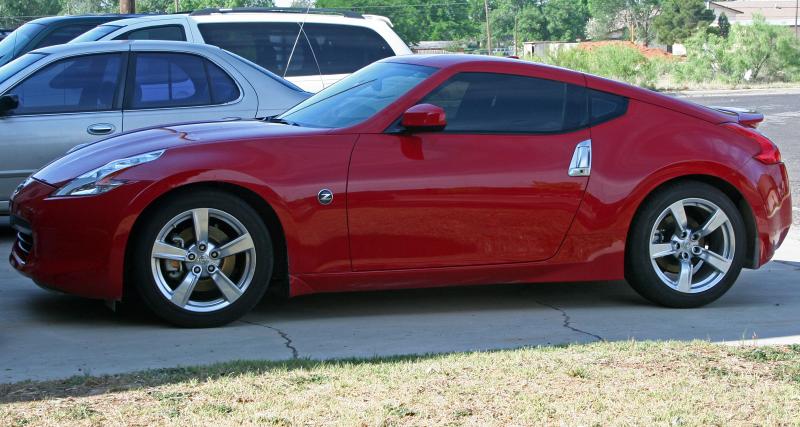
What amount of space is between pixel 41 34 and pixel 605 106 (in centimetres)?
813

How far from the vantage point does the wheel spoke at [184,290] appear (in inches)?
233

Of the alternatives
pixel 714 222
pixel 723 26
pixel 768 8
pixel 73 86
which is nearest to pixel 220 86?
pixel 73 86

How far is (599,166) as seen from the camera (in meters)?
6.47

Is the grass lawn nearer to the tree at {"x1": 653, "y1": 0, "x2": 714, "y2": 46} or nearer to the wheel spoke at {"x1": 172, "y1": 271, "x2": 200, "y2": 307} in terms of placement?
the wheel spoke at {"x1": 172, "y1": 271, "x2": 200, "y2": 307}

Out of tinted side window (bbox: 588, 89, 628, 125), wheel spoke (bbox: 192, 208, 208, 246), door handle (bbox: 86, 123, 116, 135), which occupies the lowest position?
wheel spoke (bbox: 192, 208, 208, 246)

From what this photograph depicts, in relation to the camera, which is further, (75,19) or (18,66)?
(75,19)

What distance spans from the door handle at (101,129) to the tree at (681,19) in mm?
99865

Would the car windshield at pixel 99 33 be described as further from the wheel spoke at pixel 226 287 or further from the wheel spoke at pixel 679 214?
the wheel spoke at pixel 679 214

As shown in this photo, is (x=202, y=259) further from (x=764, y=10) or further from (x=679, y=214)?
(x=764, y=10)

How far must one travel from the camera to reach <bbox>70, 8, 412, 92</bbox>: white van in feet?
38.3

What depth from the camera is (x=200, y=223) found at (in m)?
5.95

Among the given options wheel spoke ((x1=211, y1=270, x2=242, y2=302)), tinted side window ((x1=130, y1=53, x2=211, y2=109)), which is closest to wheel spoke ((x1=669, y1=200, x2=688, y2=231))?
wheel spoke ((x1=211, y1=270, x2=242, y2=302))

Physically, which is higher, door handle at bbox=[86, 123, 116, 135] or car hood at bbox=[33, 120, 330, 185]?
car hood at bbox=[33, 120, 330, 185]

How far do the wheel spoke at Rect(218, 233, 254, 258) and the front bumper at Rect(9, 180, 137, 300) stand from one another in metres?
0.50
